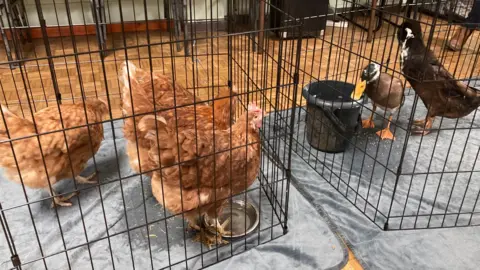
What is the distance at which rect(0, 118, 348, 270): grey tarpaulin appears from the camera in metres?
1.43

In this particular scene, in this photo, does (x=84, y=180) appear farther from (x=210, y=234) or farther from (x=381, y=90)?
(x=381, y=90)

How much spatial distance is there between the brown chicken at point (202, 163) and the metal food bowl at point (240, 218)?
0.09 metres

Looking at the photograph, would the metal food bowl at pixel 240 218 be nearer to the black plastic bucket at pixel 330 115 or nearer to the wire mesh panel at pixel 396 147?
the wire mesh panel at pixel 396 147

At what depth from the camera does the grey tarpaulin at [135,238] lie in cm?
143

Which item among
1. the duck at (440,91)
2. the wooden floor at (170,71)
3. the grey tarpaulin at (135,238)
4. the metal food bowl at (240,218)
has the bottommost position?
the grey tarpaulin at (135,238)

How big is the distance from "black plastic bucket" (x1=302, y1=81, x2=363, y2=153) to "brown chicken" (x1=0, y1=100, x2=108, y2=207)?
3.52 feet

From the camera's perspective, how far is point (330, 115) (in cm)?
194

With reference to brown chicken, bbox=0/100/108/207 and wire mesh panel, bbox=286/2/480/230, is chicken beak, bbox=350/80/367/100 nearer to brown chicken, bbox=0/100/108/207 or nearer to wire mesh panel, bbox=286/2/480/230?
wire mesh panel, bbox=286/2/480/230

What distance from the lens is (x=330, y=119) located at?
76.9 inches

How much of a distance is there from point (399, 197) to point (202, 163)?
1002mm

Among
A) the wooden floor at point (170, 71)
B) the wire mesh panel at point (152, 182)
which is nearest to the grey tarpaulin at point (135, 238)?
the wire mesh panel at point (152, 182)

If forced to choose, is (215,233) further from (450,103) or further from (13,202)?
(450,103)

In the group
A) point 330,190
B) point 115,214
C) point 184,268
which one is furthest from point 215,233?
point 330,190

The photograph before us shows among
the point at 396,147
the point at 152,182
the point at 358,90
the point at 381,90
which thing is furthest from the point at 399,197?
the point at 152,182
